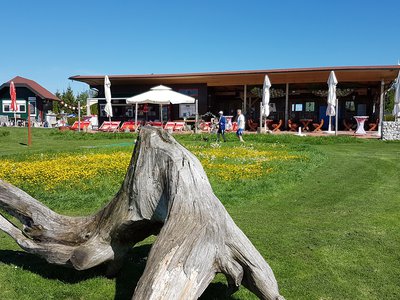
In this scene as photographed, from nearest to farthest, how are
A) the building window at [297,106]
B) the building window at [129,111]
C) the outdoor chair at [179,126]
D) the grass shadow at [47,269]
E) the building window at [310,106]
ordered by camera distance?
the grass shadow at [47,269]
the outdoor chair at [179,126]
the building window at [310,106]
the building window at [297,106]
the building window at [129,111]

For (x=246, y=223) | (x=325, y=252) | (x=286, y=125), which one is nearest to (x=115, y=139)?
(x=286, y=125)

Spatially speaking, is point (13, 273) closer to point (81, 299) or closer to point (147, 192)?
point (81, 299)

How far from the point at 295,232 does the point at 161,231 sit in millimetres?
3297

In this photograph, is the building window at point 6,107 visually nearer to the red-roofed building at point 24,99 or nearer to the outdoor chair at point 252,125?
the red-roofed building at point 24,99

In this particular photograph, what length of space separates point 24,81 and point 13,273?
151ft

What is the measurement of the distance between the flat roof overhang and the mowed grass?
14039 millimetres

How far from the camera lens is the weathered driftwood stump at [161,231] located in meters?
2.79

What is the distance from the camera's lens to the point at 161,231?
301 cm

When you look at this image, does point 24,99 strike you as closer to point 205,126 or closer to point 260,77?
point 205,126

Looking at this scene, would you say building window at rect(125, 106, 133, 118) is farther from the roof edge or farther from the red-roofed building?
the red-roofed building

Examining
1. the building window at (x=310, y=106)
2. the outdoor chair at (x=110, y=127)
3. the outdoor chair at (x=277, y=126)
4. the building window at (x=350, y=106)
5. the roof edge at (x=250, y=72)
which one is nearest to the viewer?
the roof edge at (x=250, y=72)

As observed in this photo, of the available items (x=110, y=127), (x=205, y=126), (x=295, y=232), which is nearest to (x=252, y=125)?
(x=205, y=126)

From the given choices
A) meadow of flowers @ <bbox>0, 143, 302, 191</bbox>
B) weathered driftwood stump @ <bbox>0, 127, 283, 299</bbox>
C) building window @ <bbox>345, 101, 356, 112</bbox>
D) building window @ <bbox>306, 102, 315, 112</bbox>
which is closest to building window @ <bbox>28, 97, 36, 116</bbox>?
building window @ <bbox>306, 102, 315, 112</bbox>

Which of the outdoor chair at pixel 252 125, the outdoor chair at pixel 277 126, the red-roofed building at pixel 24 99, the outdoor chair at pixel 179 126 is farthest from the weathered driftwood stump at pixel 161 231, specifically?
the red-roofed building at pixel 24 99
